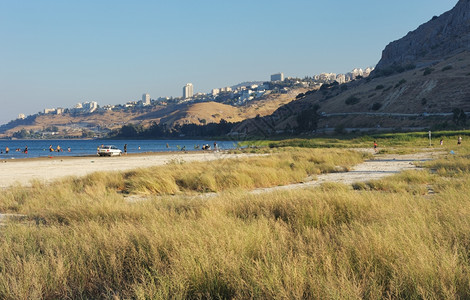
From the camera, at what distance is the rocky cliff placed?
141 m

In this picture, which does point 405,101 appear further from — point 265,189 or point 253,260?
point 253,260

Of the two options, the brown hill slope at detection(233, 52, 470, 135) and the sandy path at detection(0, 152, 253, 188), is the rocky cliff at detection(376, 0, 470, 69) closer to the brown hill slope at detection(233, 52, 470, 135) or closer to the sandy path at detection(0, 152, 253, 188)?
the brown hill slope at detection(233, 52, 470, 135)

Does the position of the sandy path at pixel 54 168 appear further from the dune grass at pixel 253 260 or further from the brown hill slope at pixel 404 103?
the brown hill slope at pixel 404 103

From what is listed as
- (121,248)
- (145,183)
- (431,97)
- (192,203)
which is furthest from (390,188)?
(431,97)

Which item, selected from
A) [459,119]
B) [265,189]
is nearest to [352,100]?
[459,119]

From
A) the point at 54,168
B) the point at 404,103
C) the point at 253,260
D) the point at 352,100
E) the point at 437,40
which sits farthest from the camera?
the point at 437,40

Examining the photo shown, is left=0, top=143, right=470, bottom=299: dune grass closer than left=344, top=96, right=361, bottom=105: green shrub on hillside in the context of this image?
Yes

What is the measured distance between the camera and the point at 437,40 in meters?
161

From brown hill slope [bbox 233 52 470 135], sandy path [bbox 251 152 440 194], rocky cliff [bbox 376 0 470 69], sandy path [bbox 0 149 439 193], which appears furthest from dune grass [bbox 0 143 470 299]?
rocky cliff [bbox 376 0 470 69]

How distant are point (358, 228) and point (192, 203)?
449 cm

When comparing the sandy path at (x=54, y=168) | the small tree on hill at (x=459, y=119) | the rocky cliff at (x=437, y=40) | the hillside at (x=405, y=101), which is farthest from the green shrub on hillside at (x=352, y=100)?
the sandy path at (x=54, y=168)

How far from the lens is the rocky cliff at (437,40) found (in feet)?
463

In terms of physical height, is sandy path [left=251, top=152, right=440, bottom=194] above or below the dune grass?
below

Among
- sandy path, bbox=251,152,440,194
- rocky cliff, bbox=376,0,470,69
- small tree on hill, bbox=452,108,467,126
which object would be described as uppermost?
rocky cliff, bbox=376,0,470,69
